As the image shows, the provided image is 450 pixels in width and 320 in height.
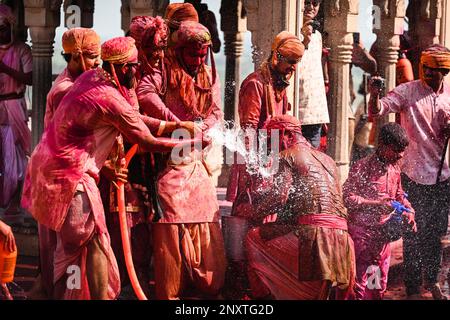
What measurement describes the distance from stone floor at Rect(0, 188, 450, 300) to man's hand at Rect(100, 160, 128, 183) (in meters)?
1.06

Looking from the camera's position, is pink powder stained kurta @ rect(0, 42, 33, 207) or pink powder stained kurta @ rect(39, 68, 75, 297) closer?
pink powder stained kurta @ rect(39, 68, 75, 297)

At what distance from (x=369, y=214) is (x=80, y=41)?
2431mm

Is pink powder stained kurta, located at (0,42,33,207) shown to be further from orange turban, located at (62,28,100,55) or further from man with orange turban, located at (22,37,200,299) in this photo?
man with orange turban, located at (22,37,200,299)

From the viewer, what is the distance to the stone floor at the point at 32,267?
15.7 metres

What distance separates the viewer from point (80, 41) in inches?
588

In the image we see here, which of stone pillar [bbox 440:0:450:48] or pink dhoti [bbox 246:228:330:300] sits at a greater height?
stone pillar [bbox 440:0:450:48]

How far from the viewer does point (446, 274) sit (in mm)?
17016

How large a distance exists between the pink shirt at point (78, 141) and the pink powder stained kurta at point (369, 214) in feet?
6.87

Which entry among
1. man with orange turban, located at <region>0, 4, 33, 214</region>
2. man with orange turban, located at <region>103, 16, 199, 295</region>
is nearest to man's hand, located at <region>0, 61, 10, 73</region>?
man with orange turban, located at <region>0, 4, 33, 214</region>

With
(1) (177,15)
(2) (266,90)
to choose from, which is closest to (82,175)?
(1) (177,15)

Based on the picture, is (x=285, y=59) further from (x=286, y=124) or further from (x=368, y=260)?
(x=368, y=260)

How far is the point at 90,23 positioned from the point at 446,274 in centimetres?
643

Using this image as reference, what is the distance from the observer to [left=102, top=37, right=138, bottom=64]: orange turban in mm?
14422

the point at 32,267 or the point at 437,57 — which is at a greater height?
the point at 437,57
